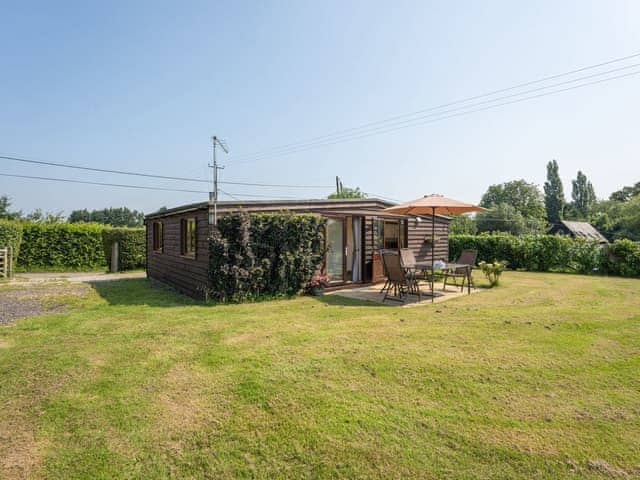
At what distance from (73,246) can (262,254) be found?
12.7 metres

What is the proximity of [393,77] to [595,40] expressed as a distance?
18.1 ft

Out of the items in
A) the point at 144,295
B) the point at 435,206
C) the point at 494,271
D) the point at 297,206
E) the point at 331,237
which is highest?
the point at 297,206

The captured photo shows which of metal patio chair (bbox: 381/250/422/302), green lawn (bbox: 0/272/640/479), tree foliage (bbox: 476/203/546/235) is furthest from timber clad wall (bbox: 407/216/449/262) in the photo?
tree foliage (bbox: 476/203/546/235)

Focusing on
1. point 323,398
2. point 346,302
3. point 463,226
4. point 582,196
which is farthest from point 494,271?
point 582,196

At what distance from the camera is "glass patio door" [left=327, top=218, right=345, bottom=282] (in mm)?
9672

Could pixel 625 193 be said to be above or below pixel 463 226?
above

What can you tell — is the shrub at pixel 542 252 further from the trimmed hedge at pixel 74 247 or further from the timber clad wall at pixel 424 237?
the trimmed hedge at pixel 74 247

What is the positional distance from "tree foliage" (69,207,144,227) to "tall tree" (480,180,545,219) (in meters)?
59.9

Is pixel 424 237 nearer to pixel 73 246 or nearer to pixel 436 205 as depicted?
pixel 436 205

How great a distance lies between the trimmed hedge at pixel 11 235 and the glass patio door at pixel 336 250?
42.5 feet

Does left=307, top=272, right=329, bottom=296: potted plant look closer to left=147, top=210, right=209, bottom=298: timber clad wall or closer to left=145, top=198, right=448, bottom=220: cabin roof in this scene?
left=145, top=198, right=448, bottom=220: cabin roof

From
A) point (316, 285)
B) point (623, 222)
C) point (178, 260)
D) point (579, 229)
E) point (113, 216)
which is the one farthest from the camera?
point (113, 216)

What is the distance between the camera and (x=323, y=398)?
2922 mm

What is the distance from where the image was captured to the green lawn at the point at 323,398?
7.06 ft
